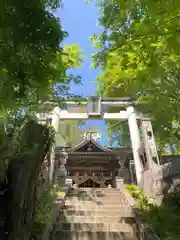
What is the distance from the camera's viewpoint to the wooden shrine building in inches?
665

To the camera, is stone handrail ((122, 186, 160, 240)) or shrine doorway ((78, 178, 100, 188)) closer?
stone handrail ((122, 186, 160, 240))

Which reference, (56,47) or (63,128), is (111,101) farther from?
(56,47)

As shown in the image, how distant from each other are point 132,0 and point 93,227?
238 inches

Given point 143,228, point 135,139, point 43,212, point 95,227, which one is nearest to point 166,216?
point 143,228

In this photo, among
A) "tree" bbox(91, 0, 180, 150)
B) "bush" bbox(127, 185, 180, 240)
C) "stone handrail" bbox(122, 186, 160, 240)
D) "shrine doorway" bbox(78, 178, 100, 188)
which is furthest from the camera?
"shrine doorway" bbox(78, 178, 100, 188)

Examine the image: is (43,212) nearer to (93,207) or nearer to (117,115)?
(93,207)

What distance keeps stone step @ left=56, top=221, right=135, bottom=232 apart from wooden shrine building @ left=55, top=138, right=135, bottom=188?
9.59m

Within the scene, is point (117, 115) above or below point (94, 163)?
above

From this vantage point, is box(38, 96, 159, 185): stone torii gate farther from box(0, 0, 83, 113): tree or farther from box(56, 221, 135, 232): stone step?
box(0, 0, 83, 113): tree

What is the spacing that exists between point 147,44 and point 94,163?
44.0ft

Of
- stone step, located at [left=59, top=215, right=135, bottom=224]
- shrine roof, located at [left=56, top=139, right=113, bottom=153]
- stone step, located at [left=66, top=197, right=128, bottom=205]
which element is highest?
shrine roof, located at [left=56, top=139, right=113, bottom=153]

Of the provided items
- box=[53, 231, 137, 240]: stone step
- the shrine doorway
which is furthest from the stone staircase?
the shrine doorway

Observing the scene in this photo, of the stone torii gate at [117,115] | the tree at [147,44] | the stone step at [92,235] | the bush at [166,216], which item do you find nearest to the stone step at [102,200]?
the bush at [166,216]

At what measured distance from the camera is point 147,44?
5.12 m
